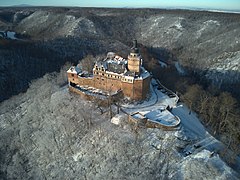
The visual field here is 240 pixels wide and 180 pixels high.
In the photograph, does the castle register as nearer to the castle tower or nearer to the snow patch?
the castle tower

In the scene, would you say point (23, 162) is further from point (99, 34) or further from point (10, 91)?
point (99, 34)

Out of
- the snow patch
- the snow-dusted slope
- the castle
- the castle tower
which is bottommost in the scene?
the snow patch

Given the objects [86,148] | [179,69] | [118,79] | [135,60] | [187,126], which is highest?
[135,60]

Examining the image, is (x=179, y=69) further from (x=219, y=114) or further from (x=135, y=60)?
(x=135, y=60)

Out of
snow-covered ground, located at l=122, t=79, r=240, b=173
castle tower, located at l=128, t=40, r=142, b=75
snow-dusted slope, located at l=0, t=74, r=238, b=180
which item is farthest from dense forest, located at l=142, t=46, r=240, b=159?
castle tower, located at l=128, t=40, r=142, b=75

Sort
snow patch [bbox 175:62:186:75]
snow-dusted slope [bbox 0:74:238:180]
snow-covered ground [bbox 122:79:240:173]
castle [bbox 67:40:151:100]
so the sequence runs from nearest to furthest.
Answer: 1. snow-dusted slope [bbox 0:74:238:180]
2. snow-covered ground [bbox 122:79:240:173]
3. castle [bbox 67:40:151:100]
4. snow patch [bbox 175:62:186:75]

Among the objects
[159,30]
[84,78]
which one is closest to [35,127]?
[84,78]

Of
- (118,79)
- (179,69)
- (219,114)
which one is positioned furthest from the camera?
(179,69)

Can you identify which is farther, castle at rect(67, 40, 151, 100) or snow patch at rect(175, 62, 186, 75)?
snow patch at rect(175, 62, 186, 75)

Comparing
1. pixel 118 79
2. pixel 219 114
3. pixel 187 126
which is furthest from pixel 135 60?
pixel 219 114
